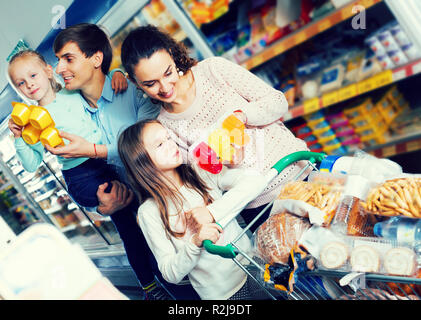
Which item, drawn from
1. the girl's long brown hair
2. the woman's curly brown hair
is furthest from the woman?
the girl's long brown hair

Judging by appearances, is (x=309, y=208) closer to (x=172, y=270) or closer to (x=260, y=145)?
(x=260, y=145)

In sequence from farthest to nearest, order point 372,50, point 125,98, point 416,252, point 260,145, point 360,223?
point 372,50, point 125,98, point 260,145, point 360,223, point 416,252

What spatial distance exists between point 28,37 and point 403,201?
1.71m

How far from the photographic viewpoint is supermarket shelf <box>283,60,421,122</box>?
183 centimetres

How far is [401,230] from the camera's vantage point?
105 centimetres

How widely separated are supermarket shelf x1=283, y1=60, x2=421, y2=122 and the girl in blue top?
119cm

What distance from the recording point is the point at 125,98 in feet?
5.59

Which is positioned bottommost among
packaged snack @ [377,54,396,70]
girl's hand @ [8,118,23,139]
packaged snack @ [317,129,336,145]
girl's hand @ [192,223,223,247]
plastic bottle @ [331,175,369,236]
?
packaged snack @ [317,129,336,145]

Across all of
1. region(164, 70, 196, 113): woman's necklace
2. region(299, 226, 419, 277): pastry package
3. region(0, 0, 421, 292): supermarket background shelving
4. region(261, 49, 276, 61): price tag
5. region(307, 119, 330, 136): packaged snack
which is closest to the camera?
region(299, 226, 419, 277): pastry package

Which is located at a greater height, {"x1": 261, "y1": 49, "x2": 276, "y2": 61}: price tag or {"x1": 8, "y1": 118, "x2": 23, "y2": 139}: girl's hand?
{"x1": 8, "y1": 118, "x2": 23, "y2": 139}: girl's hand

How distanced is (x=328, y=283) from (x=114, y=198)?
44.5 inches

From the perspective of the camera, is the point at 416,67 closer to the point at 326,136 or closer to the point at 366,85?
the point at 366,85

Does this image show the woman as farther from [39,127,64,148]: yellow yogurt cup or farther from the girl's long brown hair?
[39,127,64,148]: yellow yogurt cup
